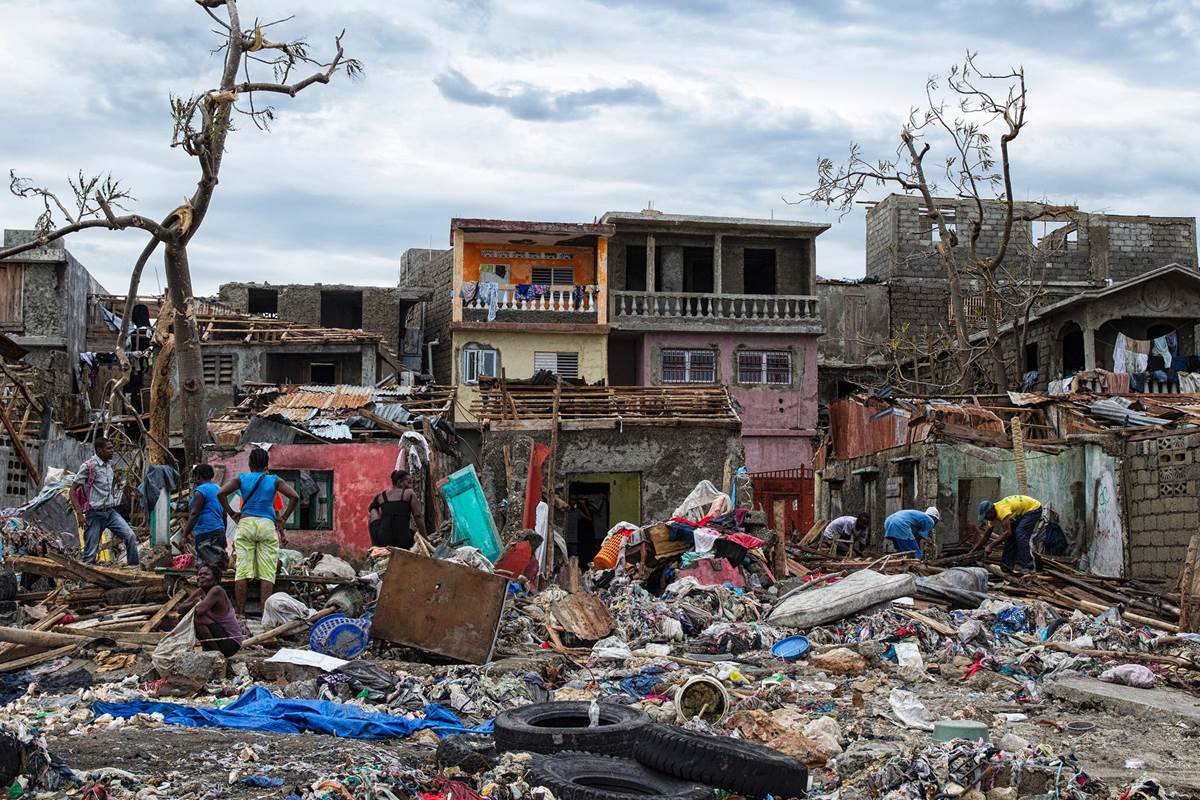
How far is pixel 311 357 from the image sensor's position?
31016 mm

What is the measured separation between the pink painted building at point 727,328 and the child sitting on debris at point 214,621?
74.2ft

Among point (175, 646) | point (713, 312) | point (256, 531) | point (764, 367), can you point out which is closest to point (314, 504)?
point (256, 531)

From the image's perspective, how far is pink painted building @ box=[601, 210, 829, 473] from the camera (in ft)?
107

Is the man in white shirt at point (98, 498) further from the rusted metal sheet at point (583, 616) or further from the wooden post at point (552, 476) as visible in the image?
the wooden post at point (552, 476)

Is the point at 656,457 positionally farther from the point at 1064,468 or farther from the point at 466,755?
the point at 466,755

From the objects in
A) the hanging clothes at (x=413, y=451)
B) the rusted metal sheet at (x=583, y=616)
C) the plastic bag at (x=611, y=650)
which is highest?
the hanging clothes at (x=413, y=451)

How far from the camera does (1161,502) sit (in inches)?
714

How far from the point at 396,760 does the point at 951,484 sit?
1637cm

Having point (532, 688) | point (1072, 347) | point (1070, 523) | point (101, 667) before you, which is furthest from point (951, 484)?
point (101, 667)

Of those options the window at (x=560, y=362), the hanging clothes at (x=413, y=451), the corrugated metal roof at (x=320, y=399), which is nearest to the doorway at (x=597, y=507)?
the hanging clothes at (x=413, y=451)

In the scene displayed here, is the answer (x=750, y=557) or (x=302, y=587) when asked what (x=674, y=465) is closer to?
(x=750, y=557)

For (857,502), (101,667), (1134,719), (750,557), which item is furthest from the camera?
(857,502)

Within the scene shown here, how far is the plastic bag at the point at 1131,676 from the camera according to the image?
10523mm

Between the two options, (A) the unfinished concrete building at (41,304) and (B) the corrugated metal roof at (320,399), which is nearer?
(B) the corrugated metal roof at (320,399)
